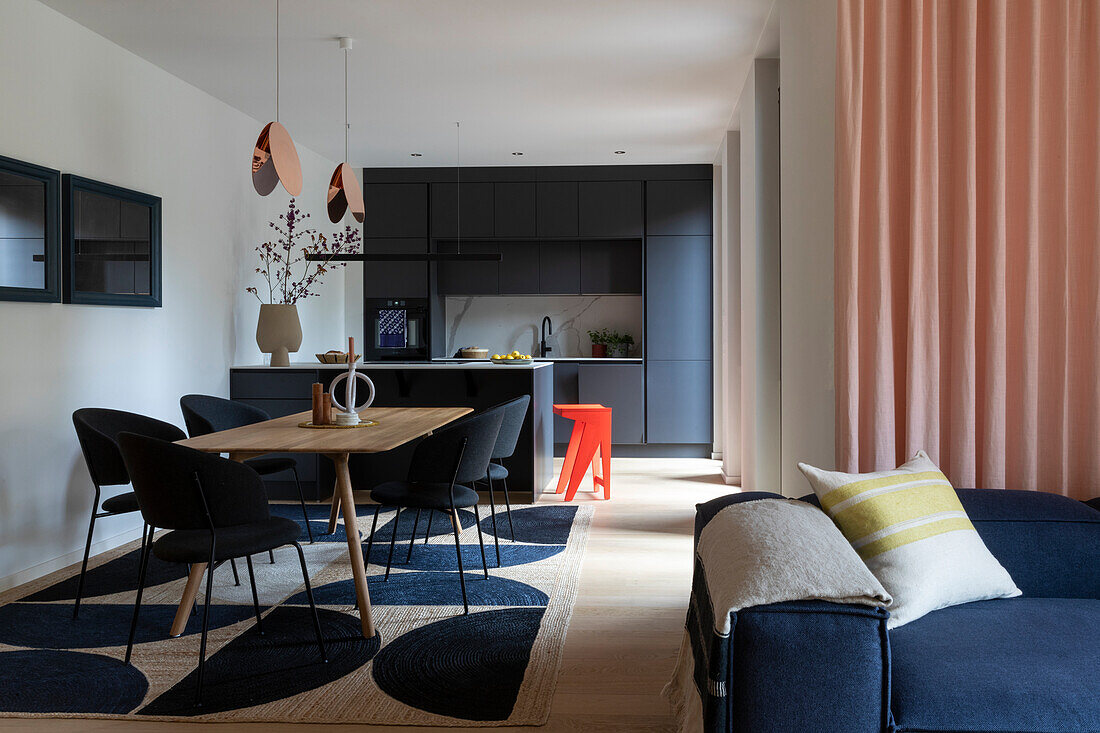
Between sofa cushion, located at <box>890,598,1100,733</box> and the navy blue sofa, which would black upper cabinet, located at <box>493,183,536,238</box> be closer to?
sofa cushion, located at <box>890,598,1100,733</box>

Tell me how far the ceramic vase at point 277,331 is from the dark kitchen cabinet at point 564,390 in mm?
2884

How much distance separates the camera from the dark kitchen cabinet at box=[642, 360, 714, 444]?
26.9 feet

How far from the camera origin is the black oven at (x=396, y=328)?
330 inches

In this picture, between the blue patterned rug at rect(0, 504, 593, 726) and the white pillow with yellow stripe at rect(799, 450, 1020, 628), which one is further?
the blue patterned rug at rect(0, 504, 593, 726)

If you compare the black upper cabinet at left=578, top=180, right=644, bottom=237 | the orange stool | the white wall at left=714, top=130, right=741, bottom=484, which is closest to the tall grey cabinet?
the black upper cabinet at left=578, top=180, right=644, bottom=237

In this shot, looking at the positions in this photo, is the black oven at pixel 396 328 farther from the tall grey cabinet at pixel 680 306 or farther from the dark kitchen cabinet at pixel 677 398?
the tall grey cabinet at pixel 680 306

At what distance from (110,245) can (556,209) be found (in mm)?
4459

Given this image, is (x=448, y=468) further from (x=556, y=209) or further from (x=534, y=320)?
(x=534, y=320)

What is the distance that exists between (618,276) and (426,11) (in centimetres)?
445

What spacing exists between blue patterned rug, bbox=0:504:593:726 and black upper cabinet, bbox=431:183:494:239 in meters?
4.38

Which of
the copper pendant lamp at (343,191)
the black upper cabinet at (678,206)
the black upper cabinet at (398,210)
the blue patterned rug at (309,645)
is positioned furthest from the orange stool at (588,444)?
the black upper cabinet at (398,210)

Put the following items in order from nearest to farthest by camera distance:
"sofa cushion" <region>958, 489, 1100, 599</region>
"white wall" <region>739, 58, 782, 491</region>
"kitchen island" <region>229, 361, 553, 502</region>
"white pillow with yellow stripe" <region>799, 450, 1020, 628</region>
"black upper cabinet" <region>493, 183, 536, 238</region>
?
1. "white pillow with yellow stripe" <region>799, 450, 1020, 628</region>
2. "sofa cushion" <region>958, 489, 1100, 599</region>
3. "white wall" <region>739, 58, 782, 491</region>
4. "kitchen island" <region>229, 361, 553, 502</region>
5. "black upper cabinet" <region>493, 183, 536, 238</region>

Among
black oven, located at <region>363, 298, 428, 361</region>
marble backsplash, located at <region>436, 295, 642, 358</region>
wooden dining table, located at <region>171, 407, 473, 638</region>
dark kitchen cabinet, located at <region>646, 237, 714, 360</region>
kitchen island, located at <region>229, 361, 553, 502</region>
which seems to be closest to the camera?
wooden dining table, located at <region>171, 407, 473, 638</region>

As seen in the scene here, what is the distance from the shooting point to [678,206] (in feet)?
26.9
